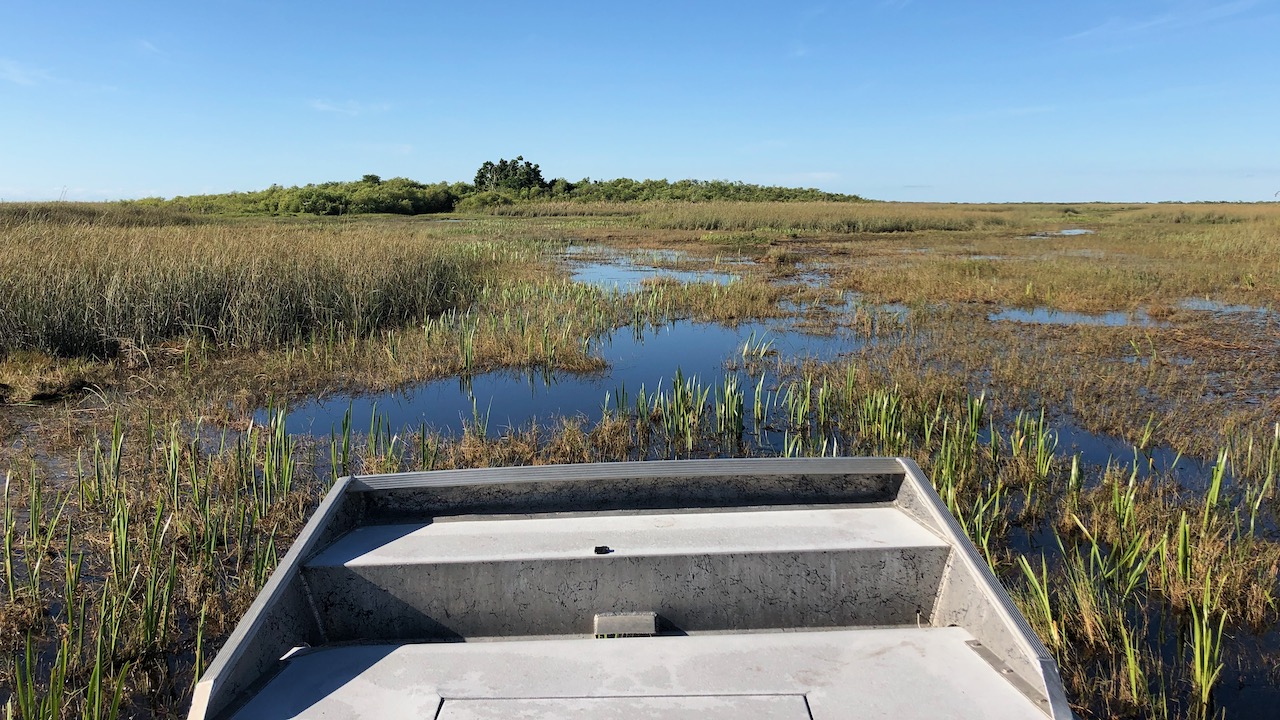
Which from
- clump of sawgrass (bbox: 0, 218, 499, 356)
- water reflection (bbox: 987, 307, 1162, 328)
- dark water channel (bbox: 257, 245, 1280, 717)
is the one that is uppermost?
clump of sawgrass (bbox: 0, 218, 499, 356)

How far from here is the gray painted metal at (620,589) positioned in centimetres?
212

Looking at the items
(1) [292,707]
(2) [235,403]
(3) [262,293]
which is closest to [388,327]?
(3) [262,293]

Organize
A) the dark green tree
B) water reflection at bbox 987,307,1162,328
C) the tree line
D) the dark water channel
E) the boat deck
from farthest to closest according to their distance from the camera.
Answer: the dark green tree, the tree line, water reflection at bbox 987,307,1162,328, the dark water channel, the boat deck

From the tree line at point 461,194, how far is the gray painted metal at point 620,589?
39653mm

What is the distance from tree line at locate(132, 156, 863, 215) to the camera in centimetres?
4572

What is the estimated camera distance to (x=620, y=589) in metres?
2.66

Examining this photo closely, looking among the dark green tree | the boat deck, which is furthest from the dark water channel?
the dark green tree

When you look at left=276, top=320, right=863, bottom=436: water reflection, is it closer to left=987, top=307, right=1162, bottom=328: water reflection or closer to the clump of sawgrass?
the clump of sawgrass

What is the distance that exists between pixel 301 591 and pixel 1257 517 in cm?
496

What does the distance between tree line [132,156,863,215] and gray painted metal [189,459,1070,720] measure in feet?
130

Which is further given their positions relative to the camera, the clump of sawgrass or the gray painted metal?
the clump of sawgrass

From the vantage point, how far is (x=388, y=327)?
990 centimetres

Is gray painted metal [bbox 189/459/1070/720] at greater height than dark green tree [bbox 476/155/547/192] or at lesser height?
lesser

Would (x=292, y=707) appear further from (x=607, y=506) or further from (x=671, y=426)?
(x=671, y=426)
